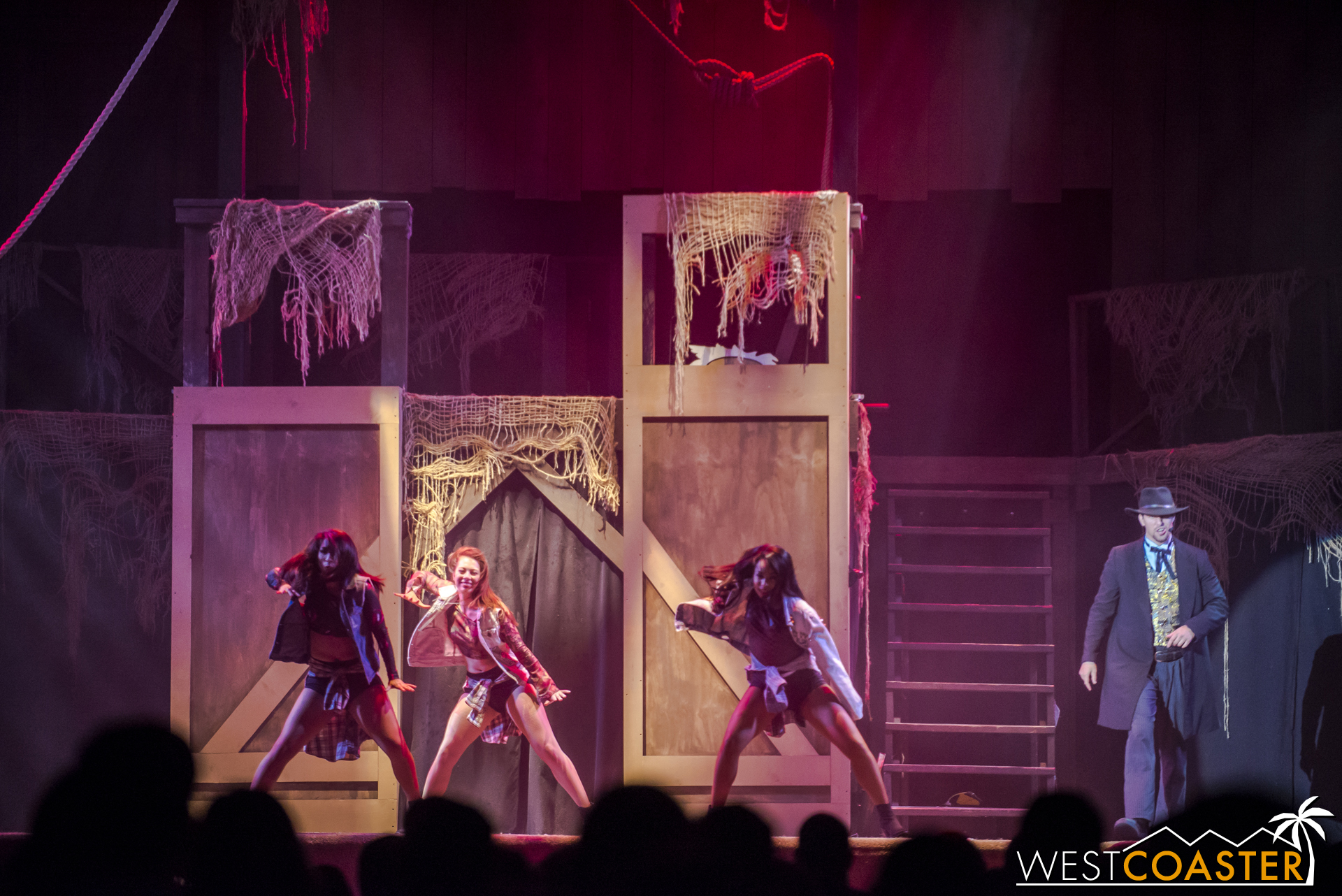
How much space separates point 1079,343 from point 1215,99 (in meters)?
2.16

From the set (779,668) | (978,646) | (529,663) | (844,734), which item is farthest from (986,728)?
(529,663)

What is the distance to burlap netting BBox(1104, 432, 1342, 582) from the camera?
7.10m

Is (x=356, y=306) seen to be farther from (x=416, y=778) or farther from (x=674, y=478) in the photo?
(x=416, y=778)

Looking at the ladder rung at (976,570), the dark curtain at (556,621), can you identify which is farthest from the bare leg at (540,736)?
the ladder rung at (976,570)

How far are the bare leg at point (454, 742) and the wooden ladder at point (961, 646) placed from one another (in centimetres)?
296

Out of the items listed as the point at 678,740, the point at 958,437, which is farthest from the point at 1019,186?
the point at 678,740

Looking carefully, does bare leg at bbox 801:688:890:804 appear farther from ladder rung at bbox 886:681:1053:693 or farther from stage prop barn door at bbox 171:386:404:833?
stage prop barn door at bbox 171:386:404:833

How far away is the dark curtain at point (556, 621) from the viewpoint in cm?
706

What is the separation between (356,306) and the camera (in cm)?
697

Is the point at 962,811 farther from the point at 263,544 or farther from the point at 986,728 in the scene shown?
the point at 263,544

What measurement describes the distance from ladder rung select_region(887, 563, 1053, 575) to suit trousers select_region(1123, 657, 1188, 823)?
1.09 meters

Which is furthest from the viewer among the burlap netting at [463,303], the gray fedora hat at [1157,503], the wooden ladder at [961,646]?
the burlap netting at [463,303]

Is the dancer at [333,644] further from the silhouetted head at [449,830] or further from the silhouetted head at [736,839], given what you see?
the silhouetted head at [736,839]
